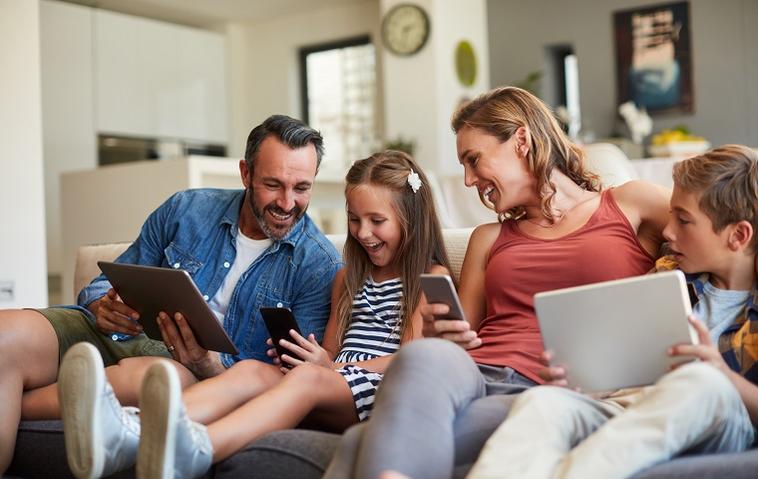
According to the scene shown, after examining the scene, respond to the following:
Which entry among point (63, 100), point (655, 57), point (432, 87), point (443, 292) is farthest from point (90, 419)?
point (655, 57)

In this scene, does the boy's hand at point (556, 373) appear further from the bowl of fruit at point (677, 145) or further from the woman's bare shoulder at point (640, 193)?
the bowl of fruit at point (677, 145)

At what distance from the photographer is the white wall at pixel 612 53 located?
7.22 metres

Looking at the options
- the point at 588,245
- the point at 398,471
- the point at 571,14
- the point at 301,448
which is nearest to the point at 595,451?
the point at 398,471

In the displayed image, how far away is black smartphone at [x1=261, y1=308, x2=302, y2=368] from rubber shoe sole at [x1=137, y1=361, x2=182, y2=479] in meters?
0.47

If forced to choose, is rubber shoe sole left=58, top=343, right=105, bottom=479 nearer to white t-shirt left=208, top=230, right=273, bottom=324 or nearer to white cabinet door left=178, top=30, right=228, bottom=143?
white t-shirt left=208, top=230, right=273, bottom=324

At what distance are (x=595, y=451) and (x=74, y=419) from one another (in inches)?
32.1

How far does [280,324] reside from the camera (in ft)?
6.53

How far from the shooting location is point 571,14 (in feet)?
25.8

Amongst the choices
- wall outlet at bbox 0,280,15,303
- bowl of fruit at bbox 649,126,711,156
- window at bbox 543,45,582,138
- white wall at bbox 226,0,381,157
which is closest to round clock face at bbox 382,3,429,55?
white wall at bbox 226,0,381,157

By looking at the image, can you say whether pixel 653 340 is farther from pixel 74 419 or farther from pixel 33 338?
pixel 33 338

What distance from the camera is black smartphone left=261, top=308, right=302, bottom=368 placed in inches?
77.0

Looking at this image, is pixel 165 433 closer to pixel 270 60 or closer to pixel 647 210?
pixel 647 210

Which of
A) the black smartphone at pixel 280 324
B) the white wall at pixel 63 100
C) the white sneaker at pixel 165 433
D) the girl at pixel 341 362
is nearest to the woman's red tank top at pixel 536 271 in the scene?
the girl at pixel 341 362

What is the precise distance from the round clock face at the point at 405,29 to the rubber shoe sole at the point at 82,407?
19.4ft
